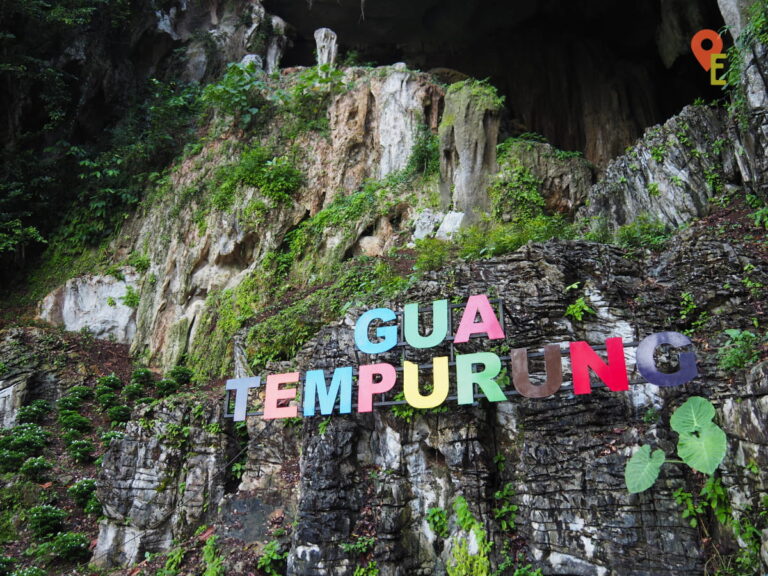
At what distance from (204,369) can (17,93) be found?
1184cm

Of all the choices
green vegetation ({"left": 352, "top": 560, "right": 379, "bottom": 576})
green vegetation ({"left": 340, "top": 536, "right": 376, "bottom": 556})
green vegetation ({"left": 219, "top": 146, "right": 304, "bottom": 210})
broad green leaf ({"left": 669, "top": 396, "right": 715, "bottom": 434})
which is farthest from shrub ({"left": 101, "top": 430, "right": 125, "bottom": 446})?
broad green leaf ({"left": 669, "top": 396, "right": 715, "bottom": 434})

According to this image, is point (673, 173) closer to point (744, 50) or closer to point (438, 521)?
point (744, 50)

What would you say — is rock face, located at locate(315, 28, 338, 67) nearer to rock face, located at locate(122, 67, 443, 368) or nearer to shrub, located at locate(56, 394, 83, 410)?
rock face, located at locate(122, 67, 443, 368)

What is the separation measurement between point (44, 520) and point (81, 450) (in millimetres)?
1936

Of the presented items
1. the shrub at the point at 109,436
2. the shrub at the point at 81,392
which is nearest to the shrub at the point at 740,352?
the shrub at the point at 109,436

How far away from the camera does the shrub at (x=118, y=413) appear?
49.6ft

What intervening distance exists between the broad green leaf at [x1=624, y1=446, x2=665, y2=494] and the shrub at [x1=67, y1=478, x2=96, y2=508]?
1120 centimetres

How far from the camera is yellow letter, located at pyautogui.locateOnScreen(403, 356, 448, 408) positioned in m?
9.95

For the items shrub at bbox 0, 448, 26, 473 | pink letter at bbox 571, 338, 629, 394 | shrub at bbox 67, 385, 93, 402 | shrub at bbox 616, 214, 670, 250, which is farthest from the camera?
shrub at bbox 67, 385, 93, 402

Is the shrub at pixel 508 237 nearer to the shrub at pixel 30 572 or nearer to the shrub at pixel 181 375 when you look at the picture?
the shrub at pixel 181 375

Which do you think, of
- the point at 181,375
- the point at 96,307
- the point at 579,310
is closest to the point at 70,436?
the point at 181,375

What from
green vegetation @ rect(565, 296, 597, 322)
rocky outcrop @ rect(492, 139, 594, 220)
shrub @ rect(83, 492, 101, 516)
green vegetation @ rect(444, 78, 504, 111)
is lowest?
shrub @ rect(83, 492, 101, 516)

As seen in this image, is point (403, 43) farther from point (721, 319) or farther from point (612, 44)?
point (721, 319)

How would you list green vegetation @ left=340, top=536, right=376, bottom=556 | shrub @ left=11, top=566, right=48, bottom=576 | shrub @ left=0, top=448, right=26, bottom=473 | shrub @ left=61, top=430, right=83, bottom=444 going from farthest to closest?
shrub @ left=61, top=430, right=83, bottom=444
shrub @ left=0, top=448, right=26, bottom=473
shrub @ left=11, top=566, right=48, bottom=576
green vegetation @ left=340, top=536, right=376, bottom=556
